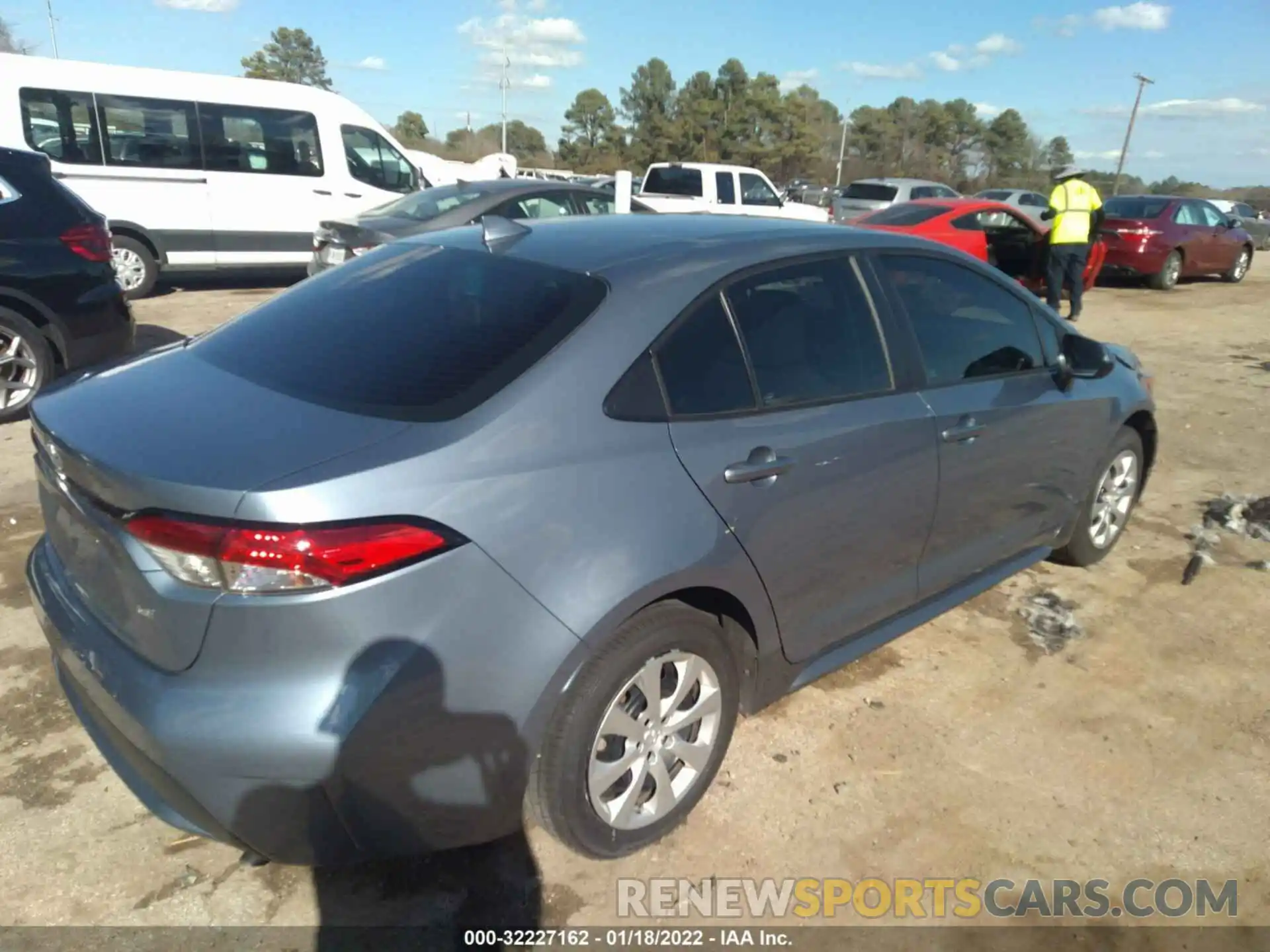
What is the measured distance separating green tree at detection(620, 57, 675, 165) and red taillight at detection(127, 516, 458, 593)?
71.4 metres

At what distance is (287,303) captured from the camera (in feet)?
9.24

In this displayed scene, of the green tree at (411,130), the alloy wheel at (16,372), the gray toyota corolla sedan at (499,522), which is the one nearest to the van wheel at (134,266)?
the alloy wheel at (16,372)

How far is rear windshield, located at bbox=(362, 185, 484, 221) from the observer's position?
907 cm

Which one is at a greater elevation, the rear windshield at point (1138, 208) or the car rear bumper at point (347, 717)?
the rear windshield at point (1138, 208)

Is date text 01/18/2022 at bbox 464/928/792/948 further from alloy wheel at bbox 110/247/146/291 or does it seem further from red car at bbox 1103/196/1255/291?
red car at bbox 1103/196/1255/291

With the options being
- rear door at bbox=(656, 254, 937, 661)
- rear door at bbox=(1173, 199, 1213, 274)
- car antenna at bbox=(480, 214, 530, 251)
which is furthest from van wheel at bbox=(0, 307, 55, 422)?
rear door at bbox=(1173, 199, 1213, 274)

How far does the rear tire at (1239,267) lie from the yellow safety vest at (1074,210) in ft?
28.5

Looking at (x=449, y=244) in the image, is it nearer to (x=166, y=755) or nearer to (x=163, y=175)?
(x=166, y=755)

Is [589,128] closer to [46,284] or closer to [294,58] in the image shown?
[294,58]

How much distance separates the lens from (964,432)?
316 cm

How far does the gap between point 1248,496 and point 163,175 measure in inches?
424

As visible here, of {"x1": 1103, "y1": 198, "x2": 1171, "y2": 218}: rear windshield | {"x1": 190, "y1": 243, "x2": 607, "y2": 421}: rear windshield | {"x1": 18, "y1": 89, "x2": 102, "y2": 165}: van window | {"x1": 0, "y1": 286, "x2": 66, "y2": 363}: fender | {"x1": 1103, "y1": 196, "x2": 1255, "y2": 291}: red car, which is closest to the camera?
{"x1": 190, "y1": 243, "x2": 607, "y2": 421}: rear windshield

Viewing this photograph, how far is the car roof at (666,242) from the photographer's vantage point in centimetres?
258

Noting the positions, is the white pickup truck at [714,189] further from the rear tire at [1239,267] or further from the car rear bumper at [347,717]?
the car rear bumper at [347,717]
